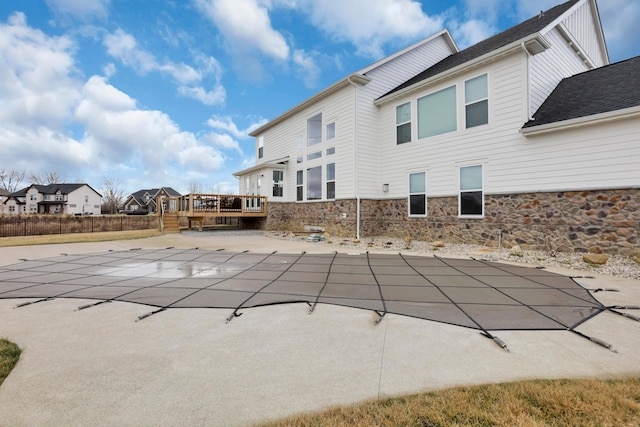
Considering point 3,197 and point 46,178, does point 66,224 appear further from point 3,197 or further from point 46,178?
point 46,178

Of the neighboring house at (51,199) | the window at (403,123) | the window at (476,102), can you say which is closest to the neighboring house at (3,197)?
the neighboring house at (51,199)

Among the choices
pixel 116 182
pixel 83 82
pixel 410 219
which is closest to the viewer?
pixel 410 219

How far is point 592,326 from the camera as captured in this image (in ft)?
9.25

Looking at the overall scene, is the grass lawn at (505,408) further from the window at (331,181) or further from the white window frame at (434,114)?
the window at (331,181)

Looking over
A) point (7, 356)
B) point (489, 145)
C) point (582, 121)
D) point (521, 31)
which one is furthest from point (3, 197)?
point (582, 121)

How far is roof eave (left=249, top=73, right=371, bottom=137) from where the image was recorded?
10.8 metres

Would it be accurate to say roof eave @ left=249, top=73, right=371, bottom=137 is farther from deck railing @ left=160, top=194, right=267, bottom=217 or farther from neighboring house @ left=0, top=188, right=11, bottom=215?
neighboring house @ left=0, top=188, right=11, bottom=215

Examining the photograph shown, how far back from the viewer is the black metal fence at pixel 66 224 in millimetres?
14203

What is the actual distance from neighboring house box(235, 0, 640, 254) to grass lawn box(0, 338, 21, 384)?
30.9ft

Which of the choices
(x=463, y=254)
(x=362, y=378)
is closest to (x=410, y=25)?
(x=463, y=254)

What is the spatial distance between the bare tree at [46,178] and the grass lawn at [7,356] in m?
65.9

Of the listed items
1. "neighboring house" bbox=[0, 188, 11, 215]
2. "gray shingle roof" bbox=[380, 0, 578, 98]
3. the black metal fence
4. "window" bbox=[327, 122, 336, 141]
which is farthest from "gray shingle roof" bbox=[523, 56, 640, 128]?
"neighboring house" bbox=[0, 188, 11, 215]

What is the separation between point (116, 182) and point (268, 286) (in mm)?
65422

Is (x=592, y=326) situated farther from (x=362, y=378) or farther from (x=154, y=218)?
(x=154, y=218)
